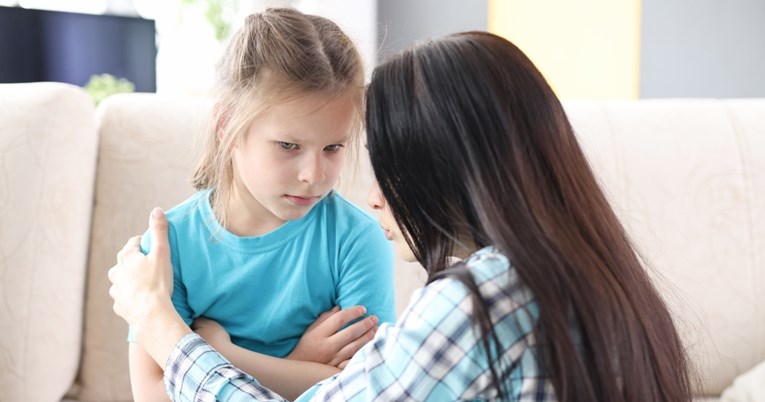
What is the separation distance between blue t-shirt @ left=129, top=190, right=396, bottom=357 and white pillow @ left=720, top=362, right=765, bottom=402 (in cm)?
76

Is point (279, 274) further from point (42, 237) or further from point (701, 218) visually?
point (701, 218)

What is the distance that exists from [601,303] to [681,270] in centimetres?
97

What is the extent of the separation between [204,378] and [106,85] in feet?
7.66

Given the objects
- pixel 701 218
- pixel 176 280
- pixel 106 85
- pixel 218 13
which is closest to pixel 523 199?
pixel 176 280

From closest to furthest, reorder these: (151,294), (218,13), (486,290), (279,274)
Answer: (486,290) → (151,294) → (279,274) → (218,13)

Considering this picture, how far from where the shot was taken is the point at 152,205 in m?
1.71

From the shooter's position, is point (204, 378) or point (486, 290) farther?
point (204, 378)

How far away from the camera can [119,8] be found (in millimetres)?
3613

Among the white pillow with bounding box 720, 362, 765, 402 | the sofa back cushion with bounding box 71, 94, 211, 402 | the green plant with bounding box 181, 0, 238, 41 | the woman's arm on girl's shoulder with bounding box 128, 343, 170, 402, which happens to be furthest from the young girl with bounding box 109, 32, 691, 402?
the green plant with bounding box 181, 0, 238, 41

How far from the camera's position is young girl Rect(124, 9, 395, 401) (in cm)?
124

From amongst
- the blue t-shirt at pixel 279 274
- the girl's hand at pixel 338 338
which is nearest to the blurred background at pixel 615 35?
the blue t-shirt at pixel 279 274

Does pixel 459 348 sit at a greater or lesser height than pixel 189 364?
greater

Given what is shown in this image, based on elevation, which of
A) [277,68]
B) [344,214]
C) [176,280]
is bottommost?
[176,280]

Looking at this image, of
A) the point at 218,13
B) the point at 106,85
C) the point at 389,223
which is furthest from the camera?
the point at 218,13
